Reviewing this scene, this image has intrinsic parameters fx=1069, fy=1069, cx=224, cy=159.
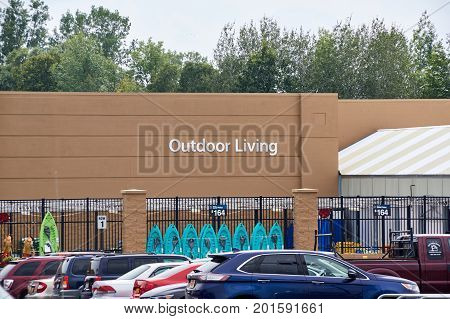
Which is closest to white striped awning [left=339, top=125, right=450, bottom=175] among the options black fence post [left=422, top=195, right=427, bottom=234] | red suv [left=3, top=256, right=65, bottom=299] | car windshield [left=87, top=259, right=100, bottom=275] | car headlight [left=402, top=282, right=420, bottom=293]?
black fence post [left=422, top=195, right=427, bottom=234]

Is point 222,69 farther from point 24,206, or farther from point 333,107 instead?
point 24,206

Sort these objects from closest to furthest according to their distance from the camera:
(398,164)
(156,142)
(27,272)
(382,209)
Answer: (27,272), (382,209), (398,164), (156,142)

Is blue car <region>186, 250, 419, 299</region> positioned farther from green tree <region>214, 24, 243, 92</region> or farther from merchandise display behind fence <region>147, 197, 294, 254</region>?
green tree <region>214, 24, 243, 92</region>

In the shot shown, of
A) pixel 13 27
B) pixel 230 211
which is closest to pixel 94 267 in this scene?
pixel 230 211

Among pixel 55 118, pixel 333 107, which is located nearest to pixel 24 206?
pixel 55 118

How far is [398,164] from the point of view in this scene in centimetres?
4466

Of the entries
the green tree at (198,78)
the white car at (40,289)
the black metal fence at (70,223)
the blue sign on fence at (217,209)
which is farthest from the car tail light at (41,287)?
the green tree at (198,78)

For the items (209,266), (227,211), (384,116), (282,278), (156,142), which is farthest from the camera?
(384,116)

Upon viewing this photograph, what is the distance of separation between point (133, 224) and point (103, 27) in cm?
10362

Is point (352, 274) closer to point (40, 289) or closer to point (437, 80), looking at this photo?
point (40, 289)

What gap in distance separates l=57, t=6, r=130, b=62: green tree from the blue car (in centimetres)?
11460

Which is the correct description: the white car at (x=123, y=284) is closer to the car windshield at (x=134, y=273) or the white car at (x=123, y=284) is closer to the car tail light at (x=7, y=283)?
the car windshield at (x=134, y=273)

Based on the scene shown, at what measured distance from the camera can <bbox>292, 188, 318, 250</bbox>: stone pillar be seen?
34094 millimetres
